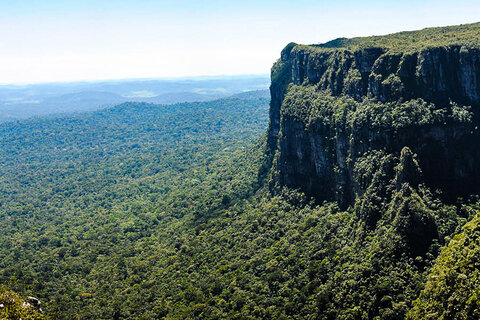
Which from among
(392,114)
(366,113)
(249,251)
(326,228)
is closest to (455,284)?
(392,114)

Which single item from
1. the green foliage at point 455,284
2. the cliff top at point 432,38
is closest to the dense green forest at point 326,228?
the green foliage at point 455,284

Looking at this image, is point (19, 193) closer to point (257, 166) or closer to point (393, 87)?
point (257, 166)

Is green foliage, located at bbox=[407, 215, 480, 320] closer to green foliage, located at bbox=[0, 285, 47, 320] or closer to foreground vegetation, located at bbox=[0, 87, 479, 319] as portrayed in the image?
foreground vegetation, located at bbox=[0, 87, 479, 319]

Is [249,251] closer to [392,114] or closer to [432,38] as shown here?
[392,114]

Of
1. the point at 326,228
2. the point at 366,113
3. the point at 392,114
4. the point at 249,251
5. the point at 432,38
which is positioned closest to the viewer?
the point at 392,114

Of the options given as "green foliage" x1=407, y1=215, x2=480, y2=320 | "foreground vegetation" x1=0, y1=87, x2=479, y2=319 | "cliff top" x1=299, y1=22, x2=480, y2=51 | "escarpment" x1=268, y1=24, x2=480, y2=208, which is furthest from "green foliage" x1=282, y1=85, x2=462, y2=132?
"green foliage" x1=407, y1=215, x2=480, y2=320

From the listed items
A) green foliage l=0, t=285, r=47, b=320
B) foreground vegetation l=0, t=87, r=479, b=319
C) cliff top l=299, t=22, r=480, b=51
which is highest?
cliff top l=299, t=22, r=480, b=51

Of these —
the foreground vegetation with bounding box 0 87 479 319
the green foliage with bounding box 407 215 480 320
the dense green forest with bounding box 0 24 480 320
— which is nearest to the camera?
the green foliage with bounding box 407 215 480 320

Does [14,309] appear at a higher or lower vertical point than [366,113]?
lower

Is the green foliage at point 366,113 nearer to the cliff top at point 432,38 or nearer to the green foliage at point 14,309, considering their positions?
the cliff top at point 432,38
